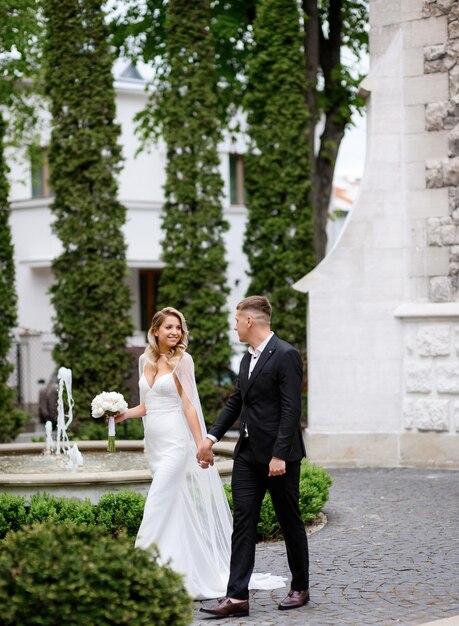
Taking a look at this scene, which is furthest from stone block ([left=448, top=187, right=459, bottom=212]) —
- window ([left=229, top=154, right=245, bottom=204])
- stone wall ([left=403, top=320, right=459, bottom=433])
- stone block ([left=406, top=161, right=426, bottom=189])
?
window ([left=229, top=154, right=245, bottom=204])

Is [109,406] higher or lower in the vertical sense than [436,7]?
lower

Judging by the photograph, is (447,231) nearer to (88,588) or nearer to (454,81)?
(454,81)

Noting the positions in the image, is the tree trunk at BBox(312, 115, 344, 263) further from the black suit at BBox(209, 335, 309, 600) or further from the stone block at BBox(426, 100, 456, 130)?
the black suit at BBox(209, 335, 309, 600)

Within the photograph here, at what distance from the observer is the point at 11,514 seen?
390 inches

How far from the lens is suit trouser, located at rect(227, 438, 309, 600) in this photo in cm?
781

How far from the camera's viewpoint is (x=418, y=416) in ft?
49.7

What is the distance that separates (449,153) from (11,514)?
8.09m

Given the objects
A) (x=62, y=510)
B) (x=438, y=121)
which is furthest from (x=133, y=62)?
(x=62, y=510)

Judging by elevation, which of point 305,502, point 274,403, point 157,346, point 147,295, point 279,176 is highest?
point 279,176

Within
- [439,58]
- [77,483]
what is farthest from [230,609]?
[439,58]

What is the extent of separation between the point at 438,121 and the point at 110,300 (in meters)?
6.73

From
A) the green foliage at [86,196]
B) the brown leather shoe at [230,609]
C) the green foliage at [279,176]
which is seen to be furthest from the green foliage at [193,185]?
the brown leather shoe at [230,609]

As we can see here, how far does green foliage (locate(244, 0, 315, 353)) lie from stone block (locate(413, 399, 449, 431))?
5.01 meters

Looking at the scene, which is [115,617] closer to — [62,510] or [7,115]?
[62,510]
